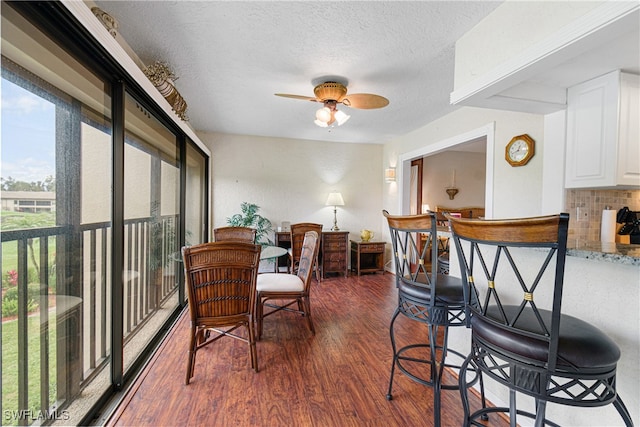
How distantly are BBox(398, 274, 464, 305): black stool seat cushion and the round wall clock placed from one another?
171 centimetres

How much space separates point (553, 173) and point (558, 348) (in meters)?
1.90

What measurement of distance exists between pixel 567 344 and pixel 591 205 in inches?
78.8

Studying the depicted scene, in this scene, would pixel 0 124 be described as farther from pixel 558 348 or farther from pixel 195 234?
pixel 195 234

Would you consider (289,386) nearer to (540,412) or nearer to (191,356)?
(191,356)

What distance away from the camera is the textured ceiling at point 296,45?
178 centimetres

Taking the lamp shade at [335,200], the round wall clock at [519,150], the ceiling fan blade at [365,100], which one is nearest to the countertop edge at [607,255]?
the round wall clock at [519,150]

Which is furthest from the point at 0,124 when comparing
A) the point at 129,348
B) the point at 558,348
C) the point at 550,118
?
the point at 550,118

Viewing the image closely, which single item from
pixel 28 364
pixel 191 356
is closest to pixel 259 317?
pixel 191 356

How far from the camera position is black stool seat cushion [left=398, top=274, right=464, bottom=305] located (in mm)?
1502

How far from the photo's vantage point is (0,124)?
103cm

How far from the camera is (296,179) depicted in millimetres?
5332

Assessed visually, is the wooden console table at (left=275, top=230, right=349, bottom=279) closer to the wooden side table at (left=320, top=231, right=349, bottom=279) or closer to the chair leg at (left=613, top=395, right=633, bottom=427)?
the wooden side table at (left=320, top=231, right=349, bottom=279)

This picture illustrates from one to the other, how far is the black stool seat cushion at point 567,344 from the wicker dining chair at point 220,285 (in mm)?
1451

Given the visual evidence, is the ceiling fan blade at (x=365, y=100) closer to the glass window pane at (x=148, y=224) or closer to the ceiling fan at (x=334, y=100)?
the ceiling fan at (x=334, y=100)
